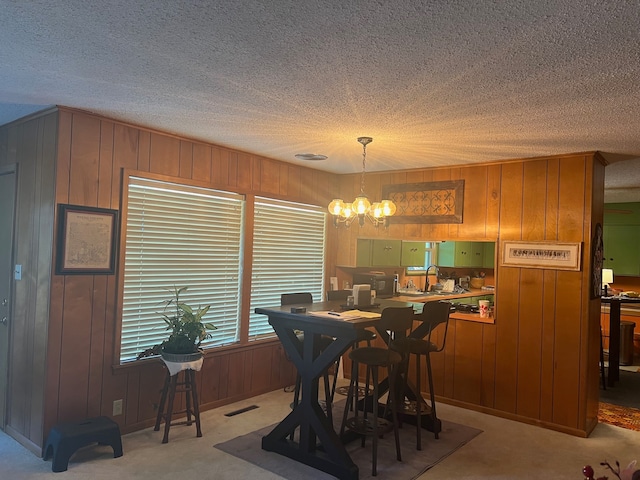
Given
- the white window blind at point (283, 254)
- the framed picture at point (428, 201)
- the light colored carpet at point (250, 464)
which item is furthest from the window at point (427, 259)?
the light colored carpet at point (250, 464)

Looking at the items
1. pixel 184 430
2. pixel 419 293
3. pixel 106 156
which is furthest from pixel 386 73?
pixel 419 293

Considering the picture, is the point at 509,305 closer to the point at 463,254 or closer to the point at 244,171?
the point at 463,254

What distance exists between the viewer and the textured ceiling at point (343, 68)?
1863mm

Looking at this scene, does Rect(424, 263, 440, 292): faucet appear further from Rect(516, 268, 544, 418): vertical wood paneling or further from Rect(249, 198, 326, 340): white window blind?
Rect(516, 268, 544, 418): vertical wood paneling

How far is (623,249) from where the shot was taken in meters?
7.74

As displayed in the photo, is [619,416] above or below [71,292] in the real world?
below

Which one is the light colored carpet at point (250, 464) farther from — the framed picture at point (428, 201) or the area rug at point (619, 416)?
the framed picture at point (428, 201)

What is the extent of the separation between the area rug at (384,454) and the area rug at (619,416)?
1.42 m

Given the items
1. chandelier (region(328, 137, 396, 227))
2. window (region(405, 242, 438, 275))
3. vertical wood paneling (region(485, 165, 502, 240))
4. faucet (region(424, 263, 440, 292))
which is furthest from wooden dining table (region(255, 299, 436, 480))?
window (region(405, 242, 438, 275))

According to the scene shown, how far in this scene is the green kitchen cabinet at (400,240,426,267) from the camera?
6480 millimetres

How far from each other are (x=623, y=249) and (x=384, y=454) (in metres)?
6.23

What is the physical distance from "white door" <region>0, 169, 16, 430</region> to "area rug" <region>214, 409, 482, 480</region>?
1.74 meters

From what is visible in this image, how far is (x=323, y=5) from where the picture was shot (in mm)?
1794

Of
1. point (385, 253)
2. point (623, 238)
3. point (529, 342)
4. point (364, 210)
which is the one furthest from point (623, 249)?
point (364, 210)
